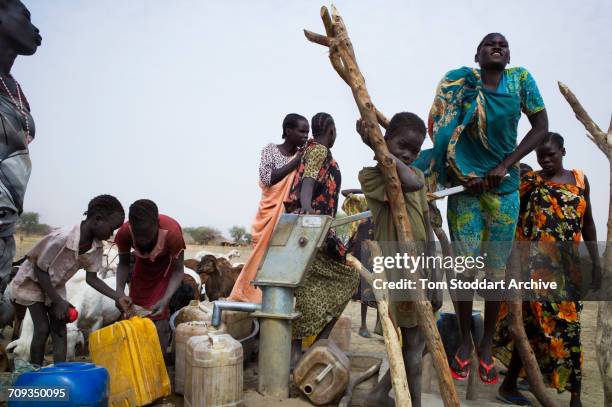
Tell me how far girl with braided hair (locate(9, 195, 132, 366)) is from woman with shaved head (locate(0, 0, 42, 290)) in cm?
108

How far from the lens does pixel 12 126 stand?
2316mm

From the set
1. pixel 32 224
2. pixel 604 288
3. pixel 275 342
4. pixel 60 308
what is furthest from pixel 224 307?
pixel 32 224

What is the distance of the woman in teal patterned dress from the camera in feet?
10.9

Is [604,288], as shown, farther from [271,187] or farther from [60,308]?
[60,308]

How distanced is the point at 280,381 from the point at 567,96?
2.96m

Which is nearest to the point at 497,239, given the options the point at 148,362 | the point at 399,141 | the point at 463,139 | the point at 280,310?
the point at 463,139

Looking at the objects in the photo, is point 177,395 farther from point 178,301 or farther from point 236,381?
point 178,301

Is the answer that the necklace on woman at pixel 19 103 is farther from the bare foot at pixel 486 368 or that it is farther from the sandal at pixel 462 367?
the bare foot at pixel 486 368

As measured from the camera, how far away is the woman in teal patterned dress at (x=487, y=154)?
Result: 333 centimetres

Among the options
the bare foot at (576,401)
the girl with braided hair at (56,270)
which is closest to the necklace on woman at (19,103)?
the girl with braided hair at (56,270)

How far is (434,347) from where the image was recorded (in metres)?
2.52

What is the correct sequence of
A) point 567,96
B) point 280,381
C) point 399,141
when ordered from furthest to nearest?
point 567,96 < point 280,381 < point 399,141

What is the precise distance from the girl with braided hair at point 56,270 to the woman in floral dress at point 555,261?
3103mm

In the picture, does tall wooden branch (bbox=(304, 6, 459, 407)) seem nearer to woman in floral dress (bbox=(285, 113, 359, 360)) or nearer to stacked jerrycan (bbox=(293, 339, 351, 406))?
stacked jerrycan (bbox=(293, 339, 351, 406))
